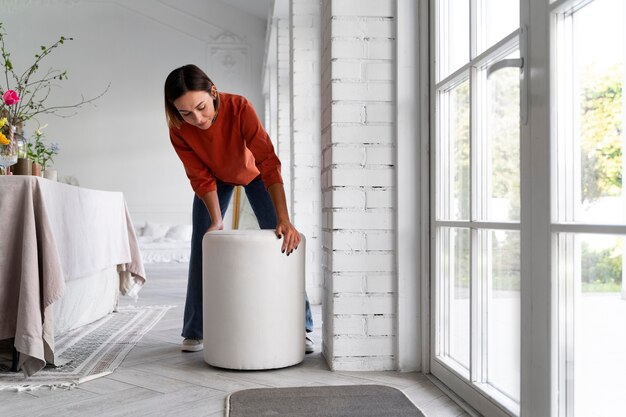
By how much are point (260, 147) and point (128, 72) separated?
23.8ft

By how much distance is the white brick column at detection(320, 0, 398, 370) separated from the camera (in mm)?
2332

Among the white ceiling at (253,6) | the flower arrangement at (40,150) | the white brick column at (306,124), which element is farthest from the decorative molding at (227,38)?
the flower arrangement at (40,150)

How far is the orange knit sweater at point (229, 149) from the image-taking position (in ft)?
8.13

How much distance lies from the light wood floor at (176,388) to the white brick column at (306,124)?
1641 millimetres

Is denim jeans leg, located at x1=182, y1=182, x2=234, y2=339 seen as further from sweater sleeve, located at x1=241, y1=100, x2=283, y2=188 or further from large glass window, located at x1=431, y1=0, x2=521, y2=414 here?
large glass window, located at x1=431, y1=0, x2=521, y2=414

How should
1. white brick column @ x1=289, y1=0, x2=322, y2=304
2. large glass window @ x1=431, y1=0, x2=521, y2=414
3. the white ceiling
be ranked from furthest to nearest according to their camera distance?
the white ceiling, white brick column @ x1=289, y1=0, x2=322, y2=304, large glass window @ x1=431, y1=0, x2=521, y2=414

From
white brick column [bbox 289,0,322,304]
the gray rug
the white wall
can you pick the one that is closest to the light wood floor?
the gray rug

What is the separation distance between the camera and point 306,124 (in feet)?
14.1

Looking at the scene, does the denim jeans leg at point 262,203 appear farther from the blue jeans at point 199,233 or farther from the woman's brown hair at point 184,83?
the woman's brown hair at point 184,83

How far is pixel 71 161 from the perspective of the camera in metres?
9.09

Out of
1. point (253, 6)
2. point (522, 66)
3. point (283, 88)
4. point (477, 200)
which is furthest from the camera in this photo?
point (253, 6)

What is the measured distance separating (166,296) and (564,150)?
4029 millimetres

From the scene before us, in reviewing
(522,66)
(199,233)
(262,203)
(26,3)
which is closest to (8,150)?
(199,233)

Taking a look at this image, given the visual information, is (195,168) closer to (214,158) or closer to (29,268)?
(214,158)
